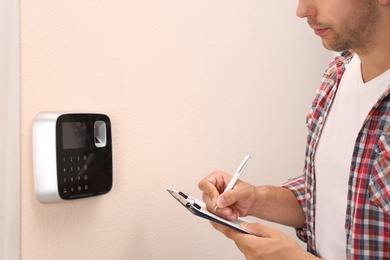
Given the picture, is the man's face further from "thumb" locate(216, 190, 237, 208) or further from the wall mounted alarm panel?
the wall mounted alarm panel

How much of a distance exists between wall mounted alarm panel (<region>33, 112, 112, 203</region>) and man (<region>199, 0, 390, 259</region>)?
0.69 ft

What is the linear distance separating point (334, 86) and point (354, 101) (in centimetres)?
9

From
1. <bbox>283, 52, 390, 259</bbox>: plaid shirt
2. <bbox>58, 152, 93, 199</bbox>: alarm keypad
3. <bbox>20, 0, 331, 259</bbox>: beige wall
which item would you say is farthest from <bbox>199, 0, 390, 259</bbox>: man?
<bbox>58, 152, 93, 199</bbox>: alarm keypad

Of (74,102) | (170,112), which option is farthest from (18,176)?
(170,112)

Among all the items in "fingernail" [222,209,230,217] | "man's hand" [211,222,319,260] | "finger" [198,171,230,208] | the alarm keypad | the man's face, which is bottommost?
"man's hand" [211,222,319,260]

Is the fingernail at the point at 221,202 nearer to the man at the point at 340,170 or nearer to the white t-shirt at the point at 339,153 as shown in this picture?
the man at the point at 340,170

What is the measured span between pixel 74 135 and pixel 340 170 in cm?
52

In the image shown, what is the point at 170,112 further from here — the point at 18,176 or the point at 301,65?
the point at 301,65

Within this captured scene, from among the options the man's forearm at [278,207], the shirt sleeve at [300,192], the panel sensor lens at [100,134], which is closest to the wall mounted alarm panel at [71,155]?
the panel sensor lens at [100,134]

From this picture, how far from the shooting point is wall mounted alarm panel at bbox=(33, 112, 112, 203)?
69 centimetres

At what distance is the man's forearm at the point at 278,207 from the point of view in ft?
3.30

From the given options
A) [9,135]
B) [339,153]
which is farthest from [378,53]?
[9,135]

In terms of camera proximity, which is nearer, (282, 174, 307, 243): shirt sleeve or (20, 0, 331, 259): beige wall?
(20, 0, 331, 259): beige wall

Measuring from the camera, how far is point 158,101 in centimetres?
90
